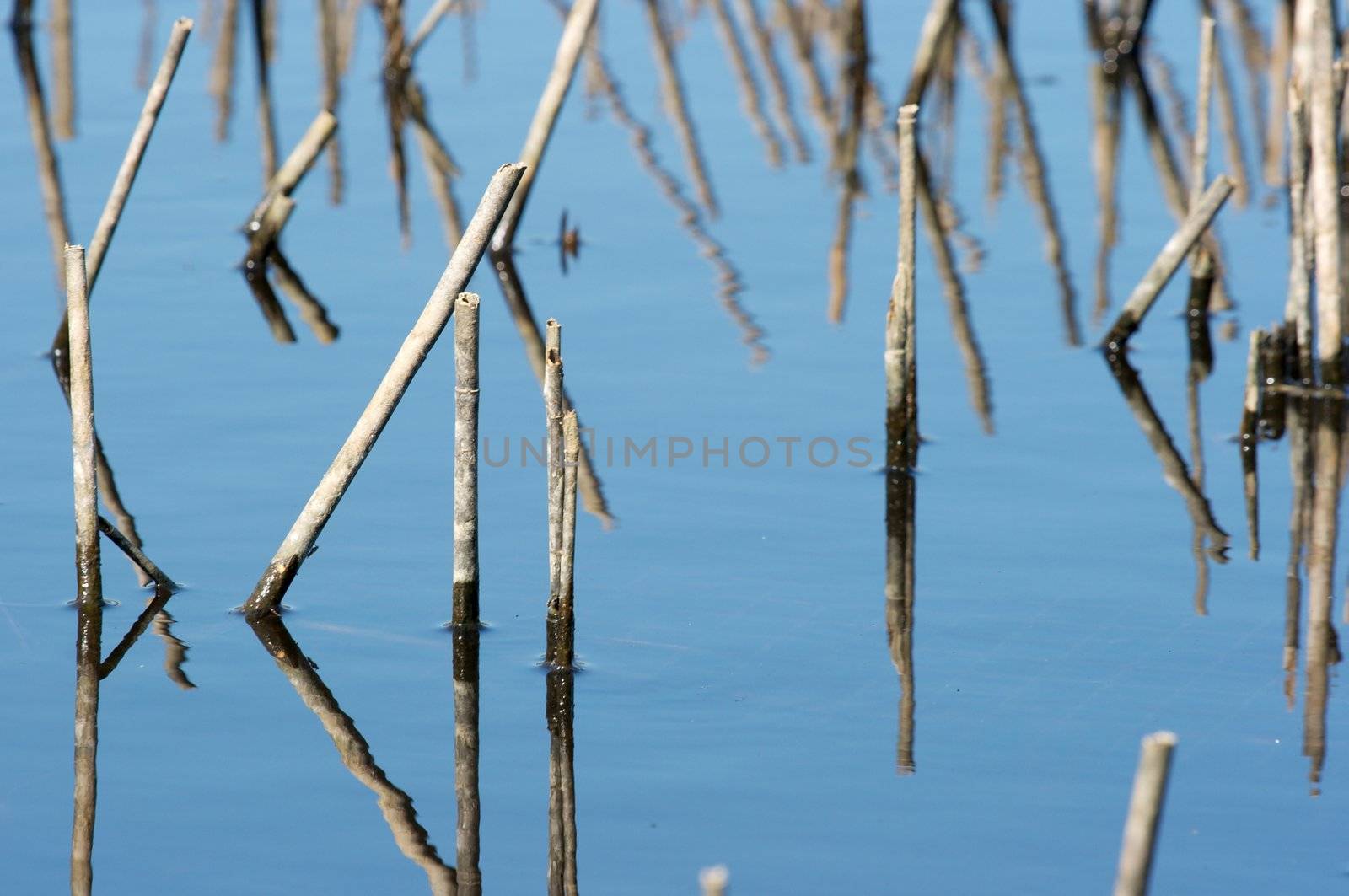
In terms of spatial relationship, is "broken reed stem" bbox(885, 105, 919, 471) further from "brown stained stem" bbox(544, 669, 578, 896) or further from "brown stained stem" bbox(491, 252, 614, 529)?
"brown stained stem" bbox(544, 669, 578, 896)

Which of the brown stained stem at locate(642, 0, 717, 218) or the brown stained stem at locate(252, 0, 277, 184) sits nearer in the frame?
the brown stained stem at locate(642, 0, 717, 218)

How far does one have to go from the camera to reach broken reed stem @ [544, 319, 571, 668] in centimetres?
493


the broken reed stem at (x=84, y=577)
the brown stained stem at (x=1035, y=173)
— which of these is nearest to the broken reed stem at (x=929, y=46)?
the brown stained stem at (x=1035, y=173)

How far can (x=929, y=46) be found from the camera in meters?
11.4

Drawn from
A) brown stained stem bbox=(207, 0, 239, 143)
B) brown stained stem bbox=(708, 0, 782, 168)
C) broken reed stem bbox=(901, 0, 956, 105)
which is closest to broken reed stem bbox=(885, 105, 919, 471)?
broken reed stem bbox=(901, 0, 956, 105)

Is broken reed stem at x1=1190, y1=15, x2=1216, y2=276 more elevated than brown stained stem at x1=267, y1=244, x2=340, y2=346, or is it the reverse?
broken reed stem at x1=1190, y1=15, x2=1216, y2=276

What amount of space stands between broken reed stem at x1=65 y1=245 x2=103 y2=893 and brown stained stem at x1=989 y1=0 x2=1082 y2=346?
5170mm

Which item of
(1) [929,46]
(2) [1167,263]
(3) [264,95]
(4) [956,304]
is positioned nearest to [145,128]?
(4) [956,304]

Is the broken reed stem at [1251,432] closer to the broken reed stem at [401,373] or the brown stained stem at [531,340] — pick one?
the brown stained stem at [531,340]

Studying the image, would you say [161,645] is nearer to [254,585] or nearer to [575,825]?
[254,585]

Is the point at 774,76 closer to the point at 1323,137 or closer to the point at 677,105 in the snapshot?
the point at 677,105

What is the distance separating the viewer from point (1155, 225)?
10.6 metres

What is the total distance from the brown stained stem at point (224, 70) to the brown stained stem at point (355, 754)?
7.34m

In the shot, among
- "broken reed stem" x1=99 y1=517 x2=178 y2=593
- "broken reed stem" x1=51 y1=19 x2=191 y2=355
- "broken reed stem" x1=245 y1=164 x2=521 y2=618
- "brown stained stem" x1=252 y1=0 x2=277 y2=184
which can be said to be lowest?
"broken reed stem" x1=99 y1=517 x2=178 y2=593
